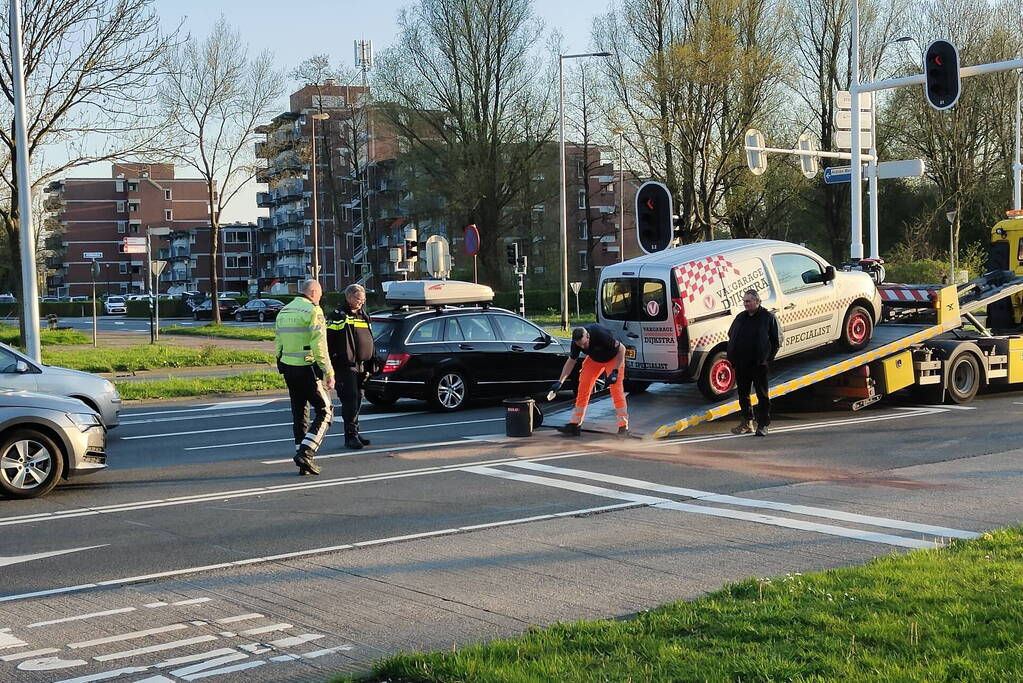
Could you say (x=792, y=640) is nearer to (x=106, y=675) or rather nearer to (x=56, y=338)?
(x=106, y=675)

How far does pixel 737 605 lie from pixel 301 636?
2269mm

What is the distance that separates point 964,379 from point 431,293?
8.22 m

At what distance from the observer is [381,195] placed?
94125 mm

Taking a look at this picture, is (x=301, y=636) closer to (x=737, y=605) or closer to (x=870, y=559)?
(x=737, y=605)

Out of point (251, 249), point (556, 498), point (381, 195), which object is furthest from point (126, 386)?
point (251, 249)

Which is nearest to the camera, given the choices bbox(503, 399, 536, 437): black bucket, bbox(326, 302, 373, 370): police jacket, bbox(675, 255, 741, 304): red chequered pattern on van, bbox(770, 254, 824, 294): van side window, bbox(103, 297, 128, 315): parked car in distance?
bbox(326, 302, 373, 370): police jacket

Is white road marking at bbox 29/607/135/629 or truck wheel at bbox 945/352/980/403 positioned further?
truck wheel at bbox 945/352/980/403

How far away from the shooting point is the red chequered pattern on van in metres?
14.3

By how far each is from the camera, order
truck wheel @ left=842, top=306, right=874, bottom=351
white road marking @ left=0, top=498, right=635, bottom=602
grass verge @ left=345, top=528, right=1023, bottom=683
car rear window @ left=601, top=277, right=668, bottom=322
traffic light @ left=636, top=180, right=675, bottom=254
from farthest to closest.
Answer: traffic light @ left=636, top=180, right=675, bottom=254, truck wheel @ left=842, top=306, right=874, bottom=351, car rear window @ left=601, top=277, right=668, bottom=322, white road marking @ left=0, top=498, right=635, bottom=602, grass verge @ left=345, top=528, right=1023, bottom=683

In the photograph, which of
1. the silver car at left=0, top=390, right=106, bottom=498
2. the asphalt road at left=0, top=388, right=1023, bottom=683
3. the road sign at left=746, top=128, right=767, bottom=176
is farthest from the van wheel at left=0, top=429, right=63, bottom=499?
the road sign at left=746, top=128, right=767, bottom=176

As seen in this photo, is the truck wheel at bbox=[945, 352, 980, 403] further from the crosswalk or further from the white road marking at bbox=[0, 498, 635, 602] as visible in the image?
the crosswalk

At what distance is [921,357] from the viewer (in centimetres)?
1638

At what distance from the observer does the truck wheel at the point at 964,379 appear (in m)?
16.8

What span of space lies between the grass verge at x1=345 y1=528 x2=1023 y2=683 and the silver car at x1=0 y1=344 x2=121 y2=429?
29.1ft
